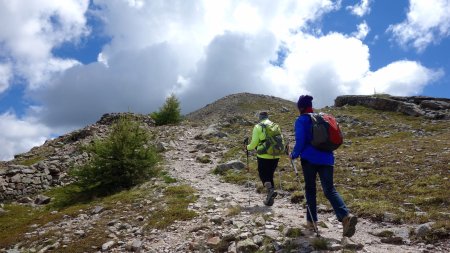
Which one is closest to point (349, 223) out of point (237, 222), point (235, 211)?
point (237, 222)

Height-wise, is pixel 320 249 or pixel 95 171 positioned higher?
pixel 95 171

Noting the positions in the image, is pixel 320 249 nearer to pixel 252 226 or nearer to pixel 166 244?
pixel 252 226

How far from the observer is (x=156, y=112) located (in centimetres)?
4969

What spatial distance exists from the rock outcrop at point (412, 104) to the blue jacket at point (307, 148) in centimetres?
3967

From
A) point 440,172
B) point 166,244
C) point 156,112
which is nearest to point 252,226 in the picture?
point 166,244

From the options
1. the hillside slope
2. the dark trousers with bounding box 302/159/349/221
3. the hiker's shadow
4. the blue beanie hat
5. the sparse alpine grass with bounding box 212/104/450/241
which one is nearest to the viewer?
the dark trousers with bounding box 302/159/349/221

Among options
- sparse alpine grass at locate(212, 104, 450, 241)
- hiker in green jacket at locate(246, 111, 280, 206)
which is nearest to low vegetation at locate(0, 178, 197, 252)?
hiker in green jacket at locate(246, 111, 280, 206)

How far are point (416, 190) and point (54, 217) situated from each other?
13713mm

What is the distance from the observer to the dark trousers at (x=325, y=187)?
8406 mm

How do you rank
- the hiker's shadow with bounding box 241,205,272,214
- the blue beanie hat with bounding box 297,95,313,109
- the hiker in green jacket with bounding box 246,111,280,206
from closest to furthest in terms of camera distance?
the blue beanie hat with bounding box 297,95,313,109, the hiker's shadow with bounding box 241,205,272,214, the hiker in green jacket with bounding box 246,111,280,206

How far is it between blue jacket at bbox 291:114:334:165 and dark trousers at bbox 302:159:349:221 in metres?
0.15

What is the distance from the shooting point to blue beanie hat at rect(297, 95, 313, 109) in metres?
9.20

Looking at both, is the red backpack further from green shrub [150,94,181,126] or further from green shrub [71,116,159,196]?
green shrub [150,94,181,126]

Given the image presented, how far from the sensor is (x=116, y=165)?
19109 mm
